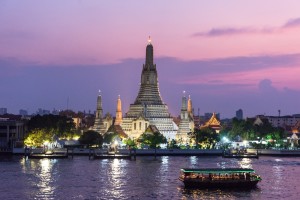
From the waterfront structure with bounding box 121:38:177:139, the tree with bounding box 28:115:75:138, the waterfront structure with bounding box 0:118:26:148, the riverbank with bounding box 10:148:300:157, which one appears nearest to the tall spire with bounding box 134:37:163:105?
the waterfront structure with bounding box 121:38:177:139

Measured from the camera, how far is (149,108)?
13675cm

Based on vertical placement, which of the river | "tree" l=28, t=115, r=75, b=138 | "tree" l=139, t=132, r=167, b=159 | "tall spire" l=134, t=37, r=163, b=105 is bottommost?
the river

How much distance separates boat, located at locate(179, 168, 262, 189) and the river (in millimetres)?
909

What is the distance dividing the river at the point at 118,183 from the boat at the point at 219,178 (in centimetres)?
91

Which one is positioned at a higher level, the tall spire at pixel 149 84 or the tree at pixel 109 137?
the tall spire at pixel 149 84

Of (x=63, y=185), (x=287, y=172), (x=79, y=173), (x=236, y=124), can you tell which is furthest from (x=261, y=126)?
(x=63, y=185)

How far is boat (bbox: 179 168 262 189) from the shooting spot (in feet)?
192

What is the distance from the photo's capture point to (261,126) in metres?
136

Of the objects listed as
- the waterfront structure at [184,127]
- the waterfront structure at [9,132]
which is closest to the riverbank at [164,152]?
the waterfront structure at [9,132]

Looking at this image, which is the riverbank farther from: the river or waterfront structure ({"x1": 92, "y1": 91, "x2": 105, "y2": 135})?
the river

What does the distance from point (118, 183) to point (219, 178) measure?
363 inches

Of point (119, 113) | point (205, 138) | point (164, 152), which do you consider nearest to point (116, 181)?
point (164, 152)

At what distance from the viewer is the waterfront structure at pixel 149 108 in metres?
134

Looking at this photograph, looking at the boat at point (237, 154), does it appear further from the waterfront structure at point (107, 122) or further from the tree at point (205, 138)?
the waterfront structure at point (107, 122)
